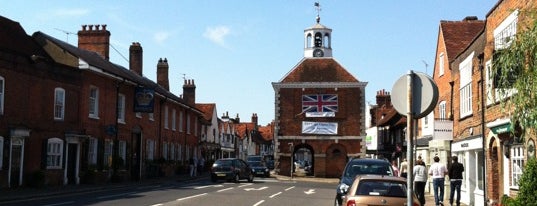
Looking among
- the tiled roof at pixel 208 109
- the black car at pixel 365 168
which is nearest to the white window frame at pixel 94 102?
the black car at pixel 365 168

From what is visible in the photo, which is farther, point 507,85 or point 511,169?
point 511,169

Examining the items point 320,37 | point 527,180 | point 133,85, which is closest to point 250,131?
point 320,37

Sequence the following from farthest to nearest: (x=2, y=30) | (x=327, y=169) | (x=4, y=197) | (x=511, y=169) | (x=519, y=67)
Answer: (x=327, y=169), (x=2, y=30), (x=4, y=197), (x=511, y=169), (x=519, y=67)

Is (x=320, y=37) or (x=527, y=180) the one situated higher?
(x=320, y=37)

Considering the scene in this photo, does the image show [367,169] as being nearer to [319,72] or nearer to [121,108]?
[121,108]

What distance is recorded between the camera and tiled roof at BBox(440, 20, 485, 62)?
94.4 ft

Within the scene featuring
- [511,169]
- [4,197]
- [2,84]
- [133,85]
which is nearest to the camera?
[511,169]

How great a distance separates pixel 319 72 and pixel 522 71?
4970 centimetres

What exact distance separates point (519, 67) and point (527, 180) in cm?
436

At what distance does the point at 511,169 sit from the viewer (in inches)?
696

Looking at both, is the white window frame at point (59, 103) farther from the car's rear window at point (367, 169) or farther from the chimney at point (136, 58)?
the chimney at point (136, 58)

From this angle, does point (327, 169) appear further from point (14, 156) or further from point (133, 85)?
point (14, 156)

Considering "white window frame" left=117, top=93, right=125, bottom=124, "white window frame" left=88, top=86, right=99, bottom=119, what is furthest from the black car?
"white window frame" left=117, top=93, right=125, bottom=124

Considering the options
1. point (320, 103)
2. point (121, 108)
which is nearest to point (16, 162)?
point (121, 108)
